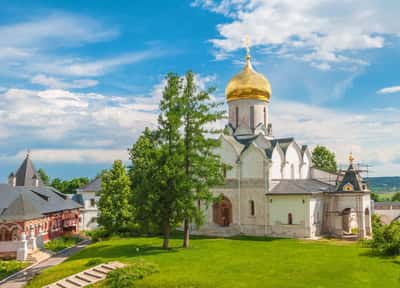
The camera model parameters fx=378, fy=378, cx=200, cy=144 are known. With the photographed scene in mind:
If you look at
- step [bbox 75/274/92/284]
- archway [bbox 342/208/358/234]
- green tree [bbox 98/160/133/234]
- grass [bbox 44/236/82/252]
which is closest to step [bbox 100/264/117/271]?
step [bbox 75/274/92/284]

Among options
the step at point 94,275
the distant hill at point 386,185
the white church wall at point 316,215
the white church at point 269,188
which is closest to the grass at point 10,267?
the step at point 94,275

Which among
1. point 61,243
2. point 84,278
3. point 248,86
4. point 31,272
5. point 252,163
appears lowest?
point 31,272

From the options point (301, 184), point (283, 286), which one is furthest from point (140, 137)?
point (283, 286)

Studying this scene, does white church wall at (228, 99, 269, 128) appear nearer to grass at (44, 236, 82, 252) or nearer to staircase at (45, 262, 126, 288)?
grass at (44, 236, 82, 252)

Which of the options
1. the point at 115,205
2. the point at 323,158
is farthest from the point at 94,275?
the point at 323,158

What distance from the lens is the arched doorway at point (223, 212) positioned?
109ft

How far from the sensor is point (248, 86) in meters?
35.2

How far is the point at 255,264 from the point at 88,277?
8.26 m

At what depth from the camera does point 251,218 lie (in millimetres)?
31594

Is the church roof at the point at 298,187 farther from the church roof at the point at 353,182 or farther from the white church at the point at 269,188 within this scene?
the church roof at the point at 353,182

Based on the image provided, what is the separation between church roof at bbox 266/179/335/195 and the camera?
1155 inches

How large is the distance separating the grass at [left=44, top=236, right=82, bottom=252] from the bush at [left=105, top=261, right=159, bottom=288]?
1611cm

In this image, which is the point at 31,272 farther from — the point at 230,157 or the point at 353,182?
the point at 353,182

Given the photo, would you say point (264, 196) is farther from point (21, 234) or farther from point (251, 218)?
point (21, 234)
